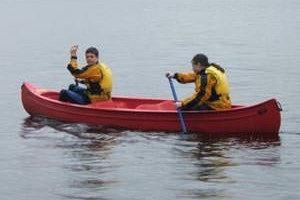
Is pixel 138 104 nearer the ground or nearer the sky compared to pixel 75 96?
nearer the ground

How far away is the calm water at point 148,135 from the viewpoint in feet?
41.9

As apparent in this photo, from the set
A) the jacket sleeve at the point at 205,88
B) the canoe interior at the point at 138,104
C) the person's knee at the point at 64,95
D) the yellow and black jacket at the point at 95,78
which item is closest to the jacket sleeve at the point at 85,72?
the yellow and black jacket at the point at 95,78

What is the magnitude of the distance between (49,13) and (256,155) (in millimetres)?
62423

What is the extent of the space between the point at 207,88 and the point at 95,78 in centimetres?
267

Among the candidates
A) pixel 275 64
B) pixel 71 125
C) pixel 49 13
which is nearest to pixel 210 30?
pixel 275 64

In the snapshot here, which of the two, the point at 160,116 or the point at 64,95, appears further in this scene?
the point at 64,95

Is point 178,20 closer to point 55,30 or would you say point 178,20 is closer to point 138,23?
point 138,23

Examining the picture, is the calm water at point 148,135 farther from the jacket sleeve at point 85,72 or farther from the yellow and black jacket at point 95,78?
the jacket sleeve at point 85,72

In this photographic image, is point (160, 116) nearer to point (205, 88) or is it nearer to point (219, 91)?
point (205, 88)

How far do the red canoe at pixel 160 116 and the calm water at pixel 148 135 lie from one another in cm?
22

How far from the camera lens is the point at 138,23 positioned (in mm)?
60062

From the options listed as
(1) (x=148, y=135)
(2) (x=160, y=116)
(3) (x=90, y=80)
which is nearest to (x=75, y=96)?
(3) (x=90, y=80)

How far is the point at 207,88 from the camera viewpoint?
51.8 feet

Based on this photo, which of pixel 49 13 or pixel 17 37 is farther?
pixel 49 13
